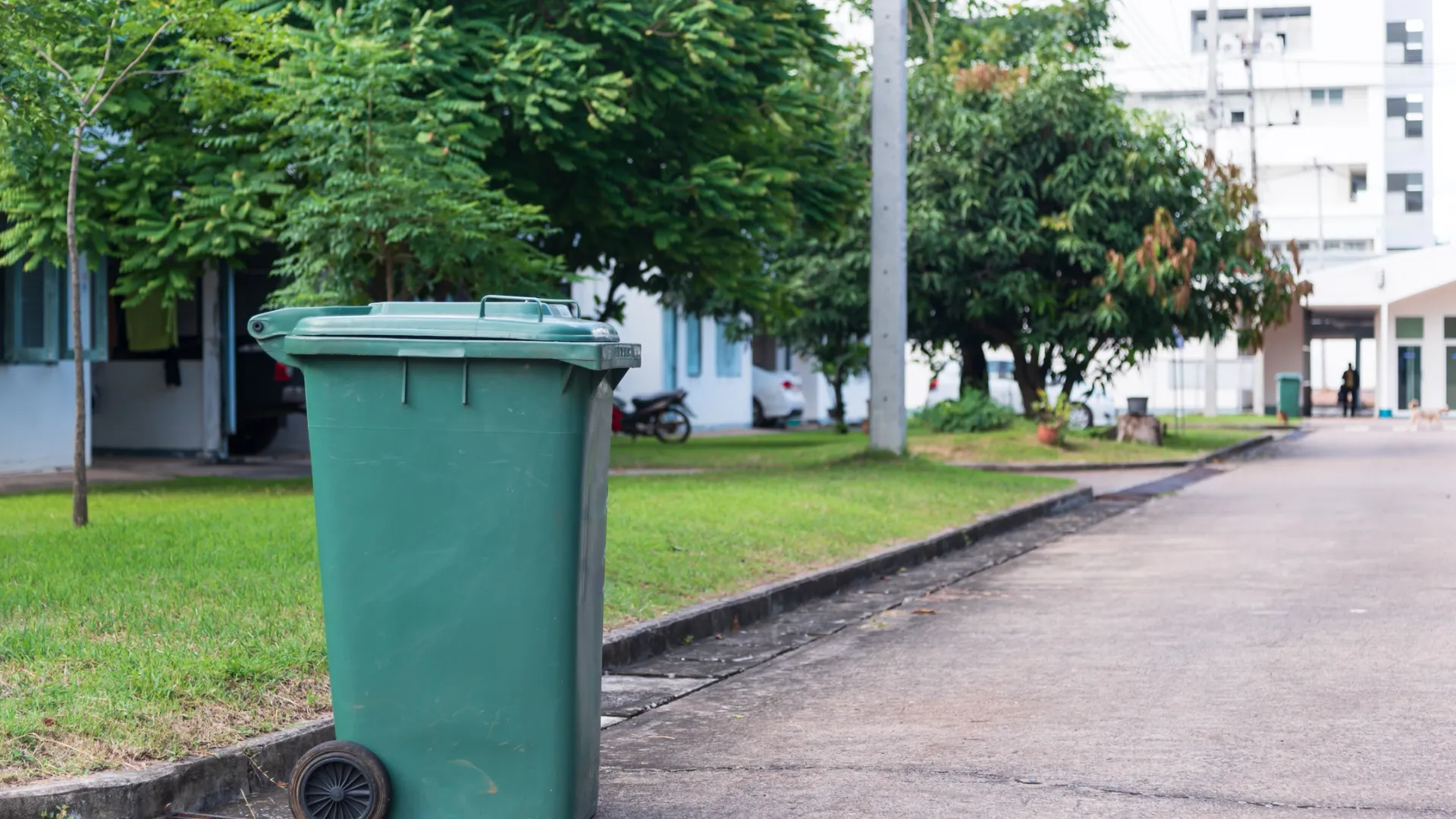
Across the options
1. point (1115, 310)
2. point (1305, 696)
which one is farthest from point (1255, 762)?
point (1115, 310)

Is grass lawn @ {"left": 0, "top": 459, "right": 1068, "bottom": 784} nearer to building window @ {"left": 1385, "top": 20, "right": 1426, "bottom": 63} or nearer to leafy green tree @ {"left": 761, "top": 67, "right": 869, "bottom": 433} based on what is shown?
leafy green tree @ {"left": 761, "top": 67, "right": 869, "bottom": 433}

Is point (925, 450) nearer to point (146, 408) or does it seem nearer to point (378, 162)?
point (146, 408)

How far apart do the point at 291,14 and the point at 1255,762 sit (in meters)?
12.2

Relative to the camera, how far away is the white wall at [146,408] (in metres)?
19.3

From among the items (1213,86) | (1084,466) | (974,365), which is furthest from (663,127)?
(1213,86)

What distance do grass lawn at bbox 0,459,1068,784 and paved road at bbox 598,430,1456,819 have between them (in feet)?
3.94

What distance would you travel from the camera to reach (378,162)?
1315 cm

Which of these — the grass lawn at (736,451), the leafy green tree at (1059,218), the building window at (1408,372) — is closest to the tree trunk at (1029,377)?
the leafy green tree at (1059,218)

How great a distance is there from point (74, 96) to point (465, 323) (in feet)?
21.8

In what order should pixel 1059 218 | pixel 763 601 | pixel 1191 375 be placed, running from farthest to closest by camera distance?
pixel 1191 375 → pixel 1059 218 → pixel 763 601

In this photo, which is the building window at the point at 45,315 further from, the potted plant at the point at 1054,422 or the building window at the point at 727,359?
the building window at the point at 727,359

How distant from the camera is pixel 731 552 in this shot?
10.2 metres

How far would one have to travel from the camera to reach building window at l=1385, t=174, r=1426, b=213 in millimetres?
63062

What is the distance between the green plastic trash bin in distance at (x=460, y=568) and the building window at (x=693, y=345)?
28.6 m
